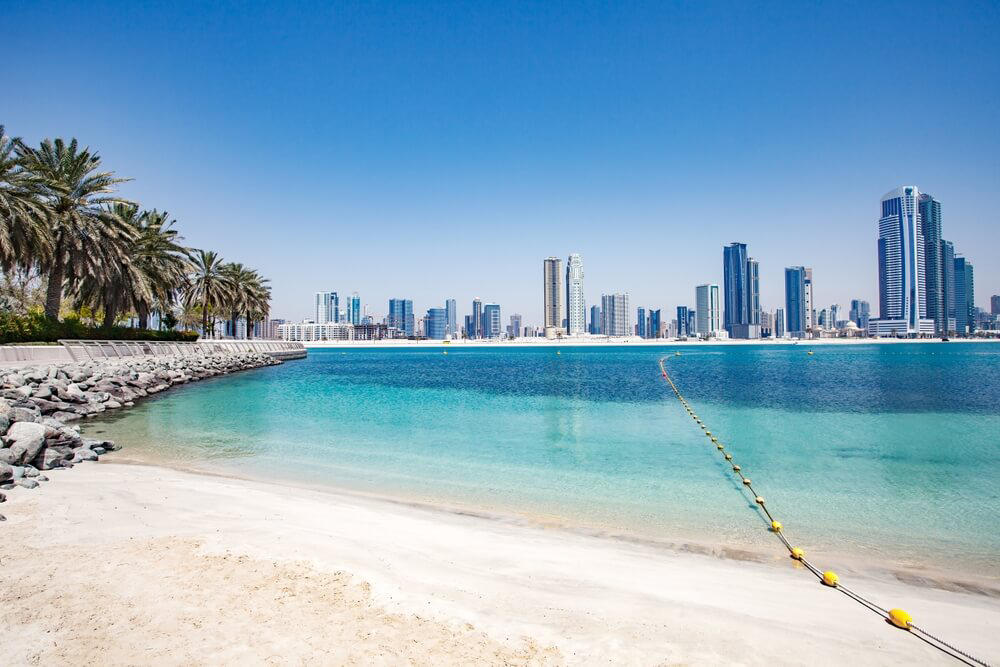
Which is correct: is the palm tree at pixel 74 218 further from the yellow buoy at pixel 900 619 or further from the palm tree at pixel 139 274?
the yellow buoy at pixel 900 619

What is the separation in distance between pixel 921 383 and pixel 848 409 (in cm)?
1962

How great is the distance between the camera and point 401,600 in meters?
5.51

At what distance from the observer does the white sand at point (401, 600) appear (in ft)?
14.9

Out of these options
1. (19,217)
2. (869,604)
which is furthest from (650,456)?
(19,217)

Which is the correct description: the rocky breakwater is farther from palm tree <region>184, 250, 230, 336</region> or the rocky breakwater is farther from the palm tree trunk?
palm tree <region>184, 250, 230, 336</region>

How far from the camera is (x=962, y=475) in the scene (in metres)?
12.5

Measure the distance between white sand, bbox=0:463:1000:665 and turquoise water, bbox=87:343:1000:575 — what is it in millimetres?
1910

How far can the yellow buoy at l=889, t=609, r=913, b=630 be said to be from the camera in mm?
5219

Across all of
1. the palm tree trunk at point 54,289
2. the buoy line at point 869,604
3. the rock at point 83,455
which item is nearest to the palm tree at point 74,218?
the palm tree trunk at point 54,289

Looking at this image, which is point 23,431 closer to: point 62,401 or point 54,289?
point 62,401

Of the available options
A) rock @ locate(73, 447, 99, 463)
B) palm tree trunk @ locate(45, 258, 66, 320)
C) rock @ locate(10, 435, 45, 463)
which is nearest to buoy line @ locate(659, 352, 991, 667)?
rock @ locate(10, 435, 45, 463)

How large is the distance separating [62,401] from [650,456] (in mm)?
21479

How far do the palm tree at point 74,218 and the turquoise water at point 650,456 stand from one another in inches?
472

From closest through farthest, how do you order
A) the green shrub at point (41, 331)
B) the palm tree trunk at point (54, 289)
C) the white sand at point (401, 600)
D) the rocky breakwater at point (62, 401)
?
the white sand at point (401, 600)
the rocky breakwater at point (62, 401)
the green shrub at point (41, 331)
the palm tree trunk at point (54, 289)
